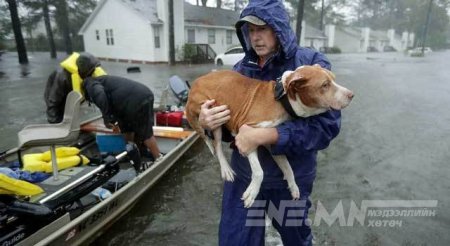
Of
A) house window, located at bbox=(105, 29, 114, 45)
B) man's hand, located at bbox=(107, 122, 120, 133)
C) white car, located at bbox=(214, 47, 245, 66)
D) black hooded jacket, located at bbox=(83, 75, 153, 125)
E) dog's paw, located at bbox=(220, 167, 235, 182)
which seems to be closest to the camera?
dog's paw, located at bbox=(220, 167, 235, 182)

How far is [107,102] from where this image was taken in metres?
5.99

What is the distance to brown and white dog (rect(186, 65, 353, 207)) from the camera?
229 centimetres

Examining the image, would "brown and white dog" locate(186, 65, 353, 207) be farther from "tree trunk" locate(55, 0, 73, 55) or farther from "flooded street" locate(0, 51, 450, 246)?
"tree trunk" locate(55, 0, 73, 55)

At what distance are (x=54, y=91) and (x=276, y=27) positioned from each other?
5536 mm

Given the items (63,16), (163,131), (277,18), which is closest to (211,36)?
(63,16)

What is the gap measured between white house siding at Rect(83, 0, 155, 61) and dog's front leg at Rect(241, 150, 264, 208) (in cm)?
2923

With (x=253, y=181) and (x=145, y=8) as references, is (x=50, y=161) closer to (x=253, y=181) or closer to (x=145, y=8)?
(x=253, y=181)

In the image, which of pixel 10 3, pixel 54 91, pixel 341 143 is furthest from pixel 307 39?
pixel 54 91

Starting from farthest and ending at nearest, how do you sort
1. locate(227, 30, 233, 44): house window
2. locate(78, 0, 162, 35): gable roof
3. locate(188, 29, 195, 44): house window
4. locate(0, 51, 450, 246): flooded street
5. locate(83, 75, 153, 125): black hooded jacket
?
locate(227, 30, 233, 44): house window, locate(188, 29, 195, 44): house window, locate(78, 0, 162, 35): gable roof, locate(83, 75, 153, 125): black hooded jacket, locate(0, 51, 450, 246): flooded street

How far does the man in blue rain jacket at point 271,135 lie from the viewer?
7.77ft

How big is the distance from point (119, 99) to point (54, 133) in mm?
1695

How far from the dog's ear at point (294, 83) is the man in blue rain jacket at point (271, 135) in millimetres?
224

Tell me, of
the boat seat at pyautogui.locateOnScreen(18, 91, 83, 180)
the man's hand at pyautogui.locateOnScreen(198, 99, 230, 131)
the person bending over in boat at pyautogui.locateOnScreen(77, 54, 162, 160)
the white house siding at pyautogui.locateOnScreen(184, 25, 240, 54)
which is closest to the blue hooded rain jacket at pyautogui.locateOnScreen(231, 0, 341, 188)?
the man's hand at pyautogui.locateOnScreen(198, 99, 230, 131)

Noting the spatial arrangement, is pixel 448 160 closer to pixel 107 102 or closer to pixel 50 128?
pixel 107 102
